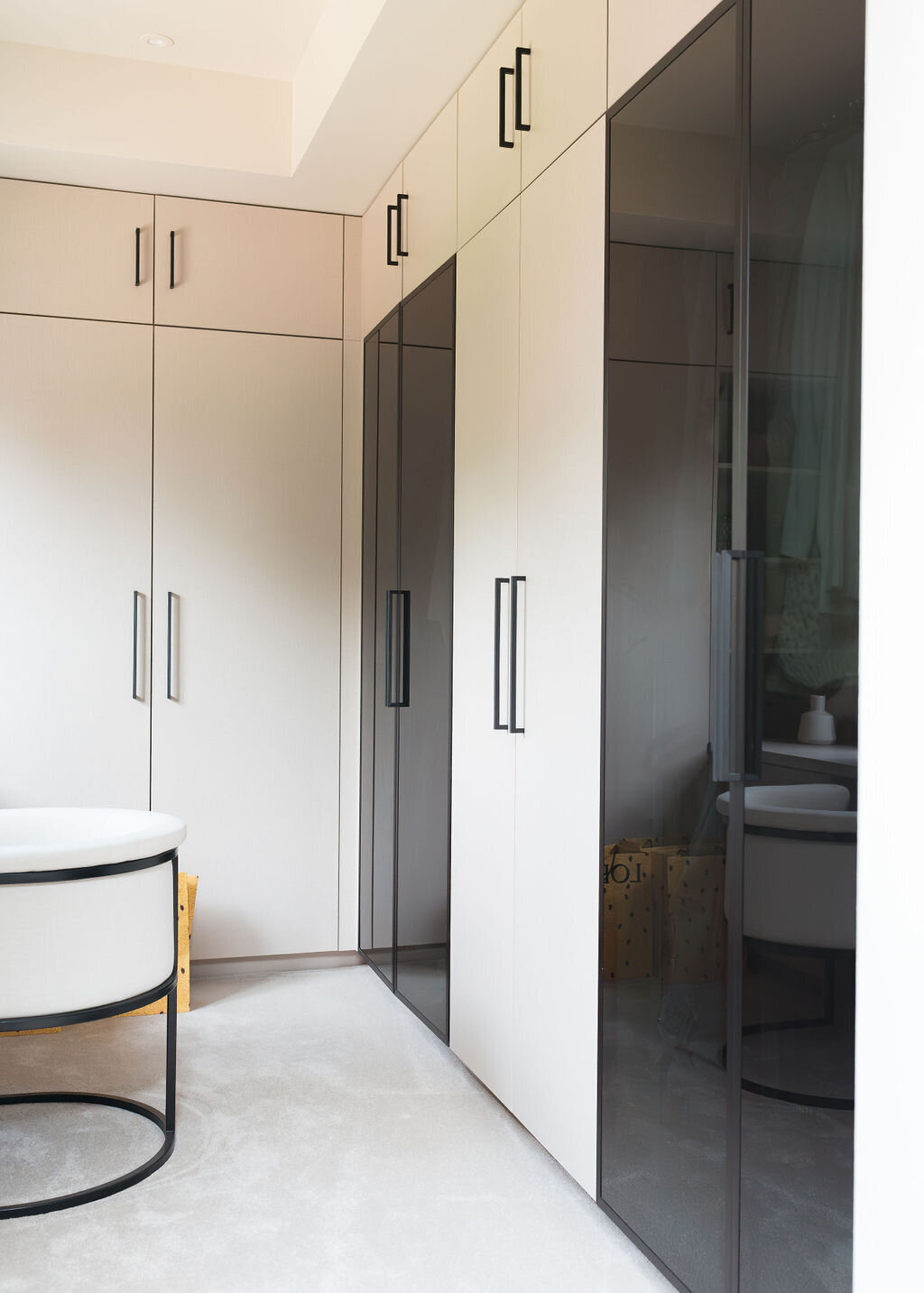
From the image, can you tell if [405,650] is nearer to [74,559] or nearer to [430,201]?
[74,559]

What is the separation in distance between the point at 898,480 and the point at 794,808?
539 mm

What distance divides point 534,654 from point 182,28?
218cm

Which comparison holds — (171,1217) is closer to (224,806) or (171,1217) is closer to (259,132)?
(224,806)

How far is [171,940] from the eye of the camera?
2.57m

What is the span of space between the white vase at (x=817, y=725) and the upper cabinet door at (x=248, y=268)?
2904 millimetres

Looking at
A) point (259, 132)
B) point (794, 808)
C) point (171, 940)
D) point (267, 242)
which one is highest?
point (259, 132)

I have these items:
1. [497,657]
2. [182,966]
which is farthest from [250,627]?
[497,657]

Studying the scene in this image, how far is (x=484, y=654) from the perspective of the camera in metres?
2.84

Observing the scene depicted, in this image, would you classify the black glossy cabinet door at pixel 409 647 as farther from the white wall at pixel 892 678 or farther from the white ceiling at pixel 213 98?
the white wall at pixel 892 678

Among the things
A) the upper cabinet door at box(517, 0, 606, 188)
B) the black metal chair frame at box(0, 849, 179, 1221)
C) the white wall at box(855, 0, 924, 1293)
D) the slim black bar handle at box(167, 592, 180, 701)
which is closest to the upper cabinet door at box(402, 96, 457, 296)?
the upper cabinet door at box(517, 0, 606, 188)

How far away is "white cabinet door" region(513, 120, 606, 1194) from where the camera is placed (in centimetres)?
221

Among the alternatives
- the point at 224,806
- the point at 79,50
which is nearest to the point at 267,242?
the point at 79,50

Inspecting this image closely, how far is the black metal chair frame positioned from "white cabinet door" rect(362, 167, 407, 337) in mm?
2009

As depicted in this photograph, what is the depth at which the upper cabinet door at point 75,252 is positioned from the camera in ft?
12.1
